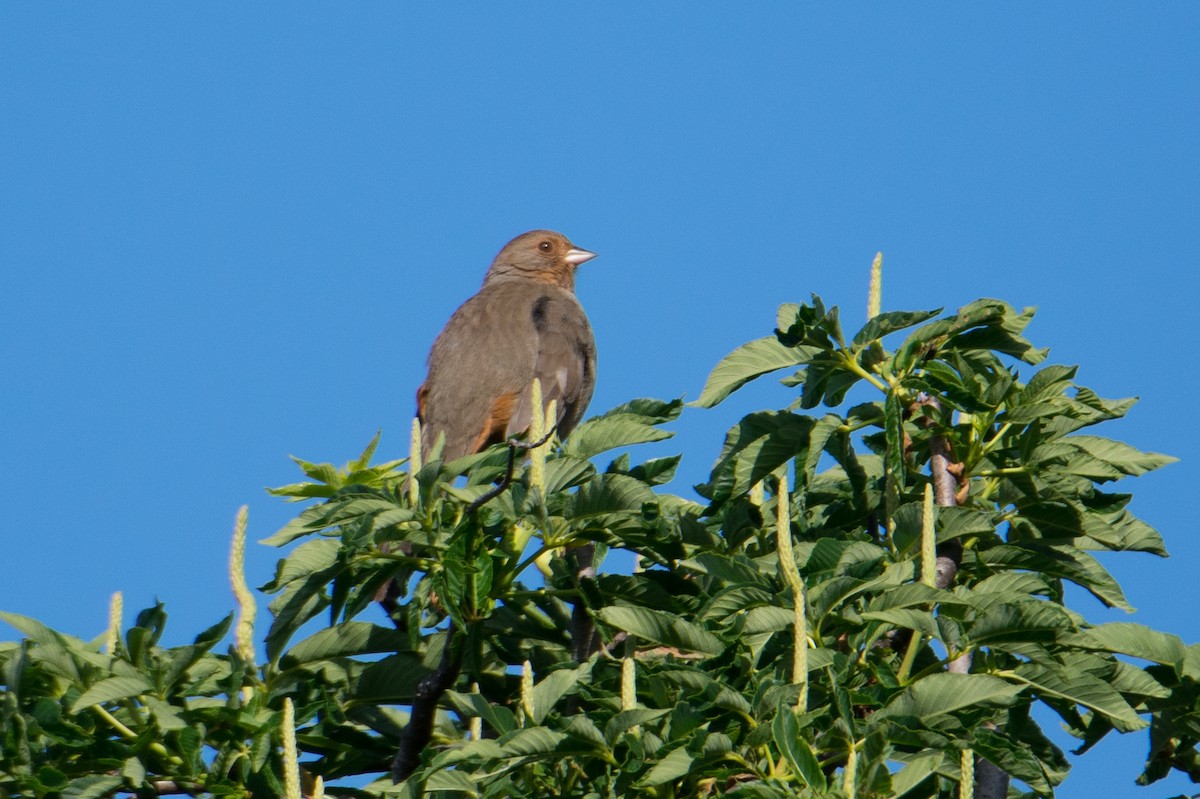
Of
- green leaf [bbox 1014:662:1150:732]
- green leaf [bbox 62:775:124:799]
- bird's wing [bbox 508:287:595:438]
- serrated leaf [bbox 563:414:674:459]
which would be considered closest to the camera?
green leaf [bbox 1014:662:1150:732]

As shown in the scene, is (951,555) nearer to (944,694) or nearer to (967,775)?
(944,694)

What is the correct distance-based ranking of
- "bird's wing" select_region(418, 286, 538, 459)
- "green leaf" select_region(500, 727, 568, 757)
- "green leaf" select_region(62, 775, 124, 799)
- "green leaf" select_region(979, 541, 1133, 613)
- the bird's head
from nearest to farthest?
1. "green leaf" select_region(500, 727, 568, 757)
2. "green leaf" select_region(62, 775, 124, 799)
3. "green leaf" select_region(979, 541, 1133, 613)
4. "bird's wing" select_region(418, 286, 538, 459)
5. the bird's head

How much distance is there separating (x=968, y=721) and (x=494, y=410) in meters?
5.69

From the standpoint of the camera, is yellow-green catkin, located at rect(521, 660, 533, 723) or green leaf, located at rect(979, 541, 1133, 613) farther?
green leaf, located at rect(979, 541, 1133, 613)

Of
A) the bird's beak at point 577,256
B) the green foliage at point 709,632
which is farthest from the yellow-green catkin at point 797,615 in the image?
the bird's beak at point 577,256

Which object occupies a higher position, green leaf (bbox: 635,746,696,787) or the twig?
the twig

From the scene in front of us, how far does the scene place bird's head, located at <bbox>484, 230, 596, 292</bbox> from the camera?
413 inches

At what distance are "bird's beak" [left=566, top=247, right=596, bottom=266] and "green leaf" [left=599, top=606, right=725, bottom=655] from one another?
7.49 meters

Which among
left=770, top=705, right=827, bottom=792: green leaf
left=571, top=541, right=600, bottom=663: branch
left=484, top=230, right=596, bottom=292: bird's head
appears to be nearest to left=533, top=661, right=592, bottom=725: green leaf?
left=770, top=705, right=827, bottom=792: green leaf

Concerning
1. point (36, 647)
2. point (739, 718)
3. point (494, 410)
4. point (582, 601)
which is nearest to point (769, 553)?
point (582, 601)

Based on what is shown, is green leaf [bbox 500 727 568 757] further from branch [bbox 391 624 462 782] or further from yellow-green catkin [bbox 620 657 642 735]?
branch [bbox 391 624 462 782]

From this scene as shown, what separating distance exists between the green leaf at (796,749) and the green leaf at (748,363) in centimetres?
106

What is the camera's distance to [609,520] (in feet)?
11.8

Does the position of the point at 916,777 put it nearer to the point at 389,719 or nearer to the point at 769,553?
the point at 769,553
